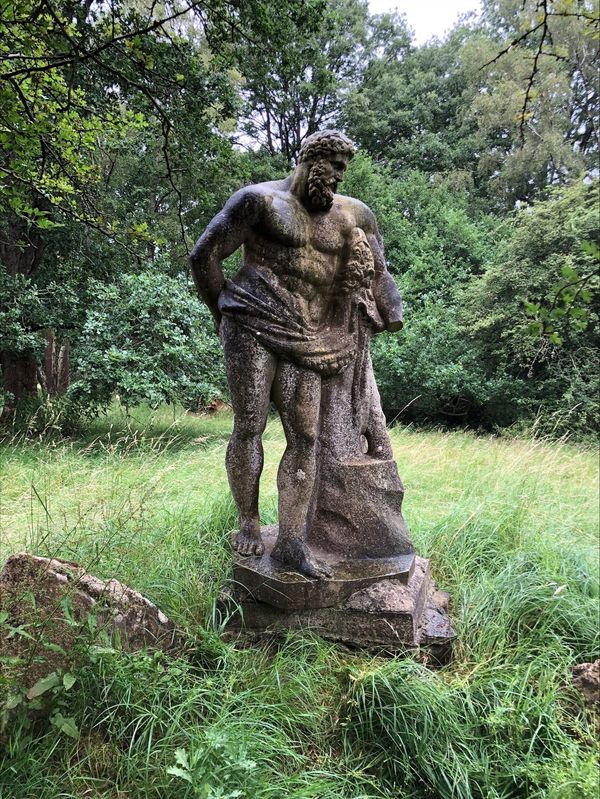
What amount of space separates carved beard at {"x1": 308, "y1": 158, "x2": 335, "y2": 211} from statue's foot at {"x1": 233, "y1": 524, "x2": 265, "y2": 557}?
1.68m

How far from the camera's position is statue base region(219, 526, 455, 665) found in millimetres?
2525

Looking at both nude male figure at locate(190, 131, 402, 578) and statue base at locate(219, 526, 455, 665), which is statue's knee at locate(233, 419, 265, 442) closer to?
nude male figure at locate(190, 131, 402, 578)

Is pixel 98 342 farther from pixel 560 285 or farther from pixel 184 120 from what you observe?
pixel 560 285

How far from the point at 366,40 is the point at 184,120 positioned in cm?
1503

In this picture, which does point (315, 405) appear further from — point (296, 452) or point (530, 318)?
point (530, 318)

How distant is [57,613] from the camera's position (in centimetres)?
219

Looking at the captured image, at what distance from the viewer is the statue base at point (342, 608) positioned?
2.53 metres

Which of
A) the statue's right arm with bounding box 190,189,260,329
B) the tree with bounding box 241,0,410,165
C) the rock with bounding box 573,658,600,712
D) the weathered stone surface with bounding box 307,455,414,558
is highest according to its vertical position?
the tree with bounding box 241,0,410,165

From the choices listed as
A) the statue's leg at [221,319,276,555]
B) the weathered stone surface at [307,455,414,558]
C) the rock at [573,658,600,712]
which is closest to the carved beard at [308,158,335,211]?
the statue's leg at [221,319,276,555]

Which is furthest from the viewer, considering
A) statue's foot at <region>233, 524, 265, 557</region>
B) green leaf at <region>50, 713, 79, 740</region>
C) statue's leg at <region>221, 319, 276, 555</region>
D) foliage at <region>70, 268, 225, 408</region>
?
foliage at <region>70, 268, 225, 408</region>

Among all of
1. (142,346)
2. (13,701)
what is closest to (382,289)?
(13,701)

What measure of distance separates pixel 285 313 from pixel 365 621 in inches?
59.7

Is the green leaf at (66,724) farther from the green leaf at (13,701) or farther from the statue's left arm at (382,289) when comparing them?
the statue's left arm at (382,289)

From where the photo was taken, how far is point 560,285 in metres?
1.25
